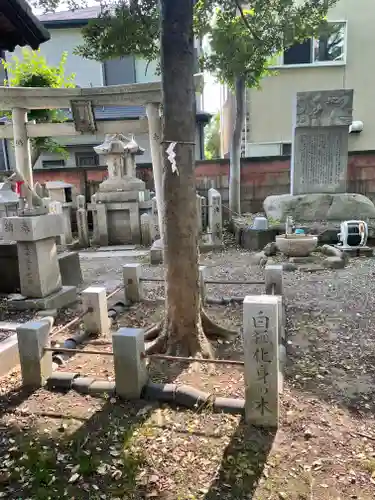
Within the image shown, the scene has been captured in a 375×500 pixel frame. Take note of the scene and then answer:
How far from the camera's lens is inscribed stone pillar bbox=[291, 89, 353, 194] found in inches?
399

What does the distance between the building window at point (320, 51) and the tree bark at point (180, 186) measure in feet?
44.2

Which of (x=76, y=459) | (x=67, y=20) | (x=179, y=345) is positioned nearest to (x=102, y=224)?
(x=179, y=345)

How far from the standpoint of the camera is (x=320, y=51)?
1556 centimetres

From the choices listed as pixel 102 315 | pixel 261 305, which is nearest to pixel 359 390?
pixel 261 305

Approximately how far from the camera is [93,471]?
100 inches

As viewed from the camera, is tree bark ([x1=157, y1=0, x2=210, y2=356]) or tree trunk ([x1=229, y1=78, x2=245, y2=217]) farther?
tree trunk ([x1=229, y1=78, x2=245, y2=217])

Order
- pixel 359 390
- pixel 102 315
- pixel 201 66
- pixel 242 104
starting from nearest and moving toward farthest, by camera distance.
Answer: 1. pixel 359 390
2. pixel 102 315
3. pixel 201 66
4. pixel 242 104

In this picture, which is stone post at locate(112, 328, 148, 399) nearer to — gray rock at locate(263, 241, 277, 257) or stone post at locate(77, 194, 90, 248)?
gray rock at locate(263, 241, 277, 257)

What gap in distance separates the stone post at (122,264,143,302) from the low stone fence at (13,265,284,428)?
2180 mm

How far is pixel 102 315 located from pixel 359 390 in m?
2.80

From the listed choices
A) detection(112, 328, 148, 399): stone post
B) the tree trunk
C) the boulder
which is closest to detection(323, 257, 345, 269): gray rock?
the boulder

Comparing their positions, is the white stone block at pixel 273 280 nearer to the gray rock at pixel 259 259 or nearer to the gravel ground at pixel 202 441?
the gravel ground at pixel 202 441

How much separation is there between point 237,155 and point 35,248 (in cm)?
856

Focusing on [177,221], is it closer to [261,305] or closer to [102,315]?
[261,305]
